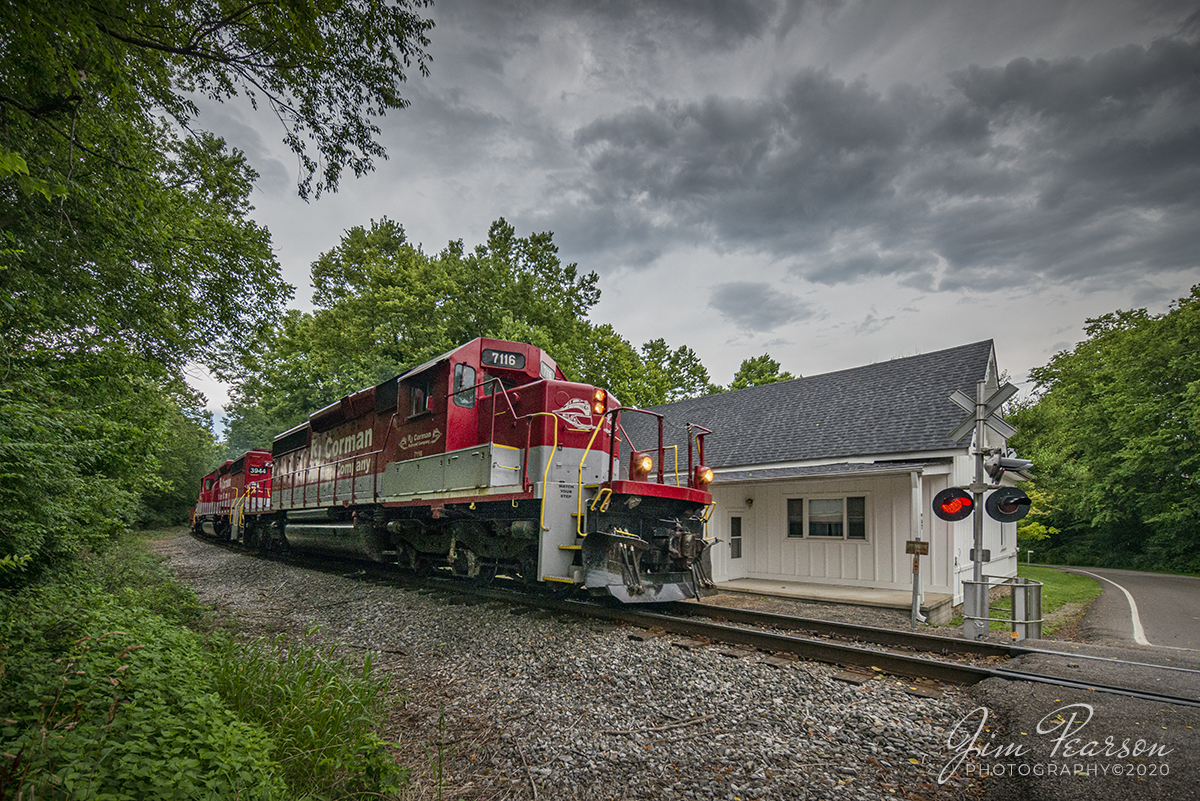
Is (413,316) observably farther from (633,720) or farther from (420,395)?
(633,720)

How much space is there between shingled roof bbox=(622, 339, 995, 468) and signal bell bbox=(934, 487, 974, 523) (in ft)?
Answer: 11.8

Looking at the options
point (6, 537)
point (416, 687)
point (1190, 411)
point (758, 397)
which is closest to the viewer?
point (416, 687)

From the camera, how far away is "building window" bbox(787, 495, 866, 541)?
11.5m

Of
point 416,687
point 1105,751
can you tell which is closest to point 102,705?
point 416,687

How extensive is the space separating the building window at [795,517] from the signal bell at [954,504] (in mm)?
5448

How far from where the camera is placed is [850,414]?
13344 mm

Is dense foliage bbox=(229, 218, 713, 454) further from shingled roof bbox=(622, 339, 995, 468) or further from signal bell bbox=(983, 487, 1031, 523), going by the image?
signal bell bbox=(983, 487, 1031, 523)

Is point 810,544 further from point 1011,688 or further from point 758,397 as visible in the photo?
point 1011,688

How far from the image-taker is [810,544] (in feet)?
39.8

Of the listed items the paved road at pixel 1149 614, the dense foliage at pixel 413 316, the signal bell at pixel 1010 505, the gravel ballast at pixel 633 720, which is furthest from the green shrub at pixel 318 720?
the dense foliage at pixel 413 316

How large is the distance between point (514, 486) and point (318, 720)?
3.86m

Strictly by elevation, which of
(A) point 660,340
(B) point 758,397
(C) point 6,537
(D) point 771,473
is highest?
(A) point 660,340

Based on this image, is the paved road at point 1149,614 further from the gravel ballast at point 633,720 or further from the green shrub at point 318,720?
the green shrub at point 318,720

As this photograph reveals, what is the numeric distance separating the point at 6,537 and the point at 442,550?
4872mm
